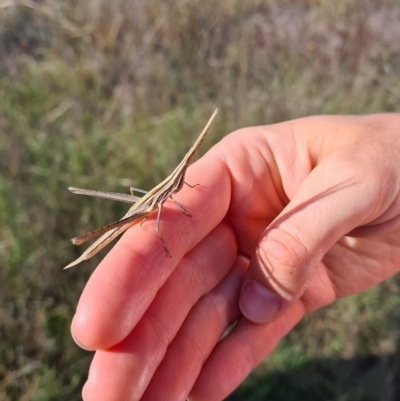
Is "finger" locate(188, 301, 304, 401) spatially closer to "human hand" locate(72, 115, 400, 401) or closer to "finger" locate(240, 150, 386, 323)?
"human hand" locate(72, 115, 400, 401)

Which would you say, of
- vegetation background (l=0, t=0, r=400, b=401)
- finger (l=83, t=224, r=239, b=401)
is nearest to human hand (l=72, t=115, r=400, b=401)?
finger (l=83, t=224, r=239, b=401)

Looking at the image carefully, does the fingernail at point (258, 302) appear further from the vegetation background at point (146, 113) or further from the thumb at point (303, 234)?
the vegetation background at point (146, 113)

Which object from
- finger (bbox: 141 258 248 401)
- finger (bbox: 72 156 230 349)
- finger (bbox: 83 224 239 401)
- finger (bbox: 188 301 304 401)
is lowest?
finger (bbox: 188 301 304 401)

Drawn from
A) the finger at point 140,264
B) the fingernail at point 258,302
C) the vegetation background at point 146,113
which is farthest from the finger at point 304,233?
the vegetation background at point 146,113

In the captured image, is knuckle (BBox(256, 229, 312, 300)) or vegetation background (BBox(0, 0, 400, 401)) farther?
vegetation background (BBox(0, 0, 400, 401))

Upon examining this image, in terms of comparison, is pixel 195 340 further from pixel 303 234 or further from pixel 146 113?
pixel 146 113

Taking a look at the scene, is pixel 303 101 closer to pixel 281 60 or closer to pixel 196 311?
pixel 281 60

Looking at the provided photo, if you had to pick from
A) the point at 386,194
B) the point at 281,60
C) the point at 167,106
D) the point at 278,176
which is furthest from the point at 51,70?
the point at 386,194

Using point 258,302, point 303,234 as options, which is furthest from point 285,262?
point 258,302
